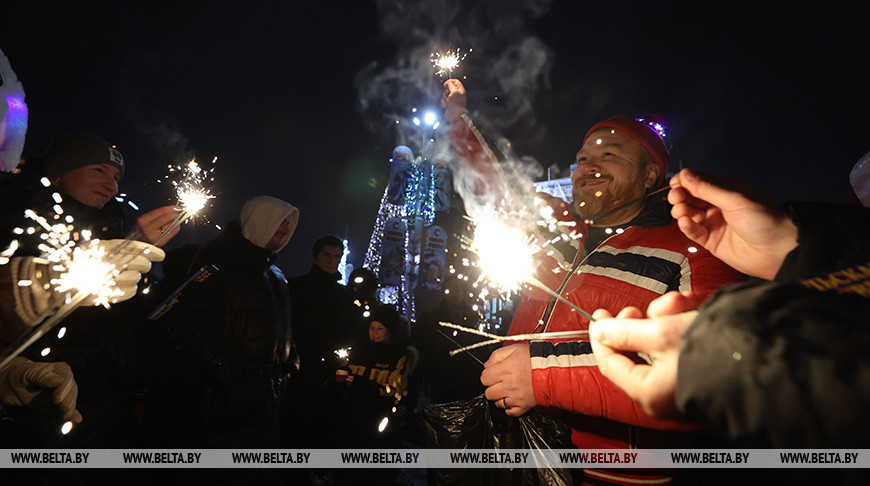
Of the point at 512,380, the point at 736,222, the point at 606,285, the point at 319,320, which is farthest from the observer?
the point at 319,320

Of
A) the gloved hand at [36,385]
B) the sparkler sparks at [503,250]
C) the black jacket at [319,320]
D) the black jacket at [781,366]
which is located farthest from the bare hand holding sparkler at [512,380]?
the black jacket at [319,320]

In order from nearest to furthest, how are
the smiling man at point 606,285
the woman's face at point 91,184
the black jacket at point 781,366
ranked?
the black jacket at point 781,366 → the smiling man at point 606,285 → the woman's face at point 91,184

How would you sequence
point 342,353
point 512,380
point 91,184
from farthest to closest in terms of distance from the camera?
1. point 342,353
2. point 91,184
3. point 512,380

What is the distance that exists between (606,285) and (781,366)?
1385 mm

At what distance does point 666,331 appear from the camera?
2.66ft

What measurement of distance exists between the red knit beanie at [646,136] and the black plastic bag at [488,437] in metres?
2.06

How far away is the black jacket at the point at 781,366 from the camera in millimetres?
618

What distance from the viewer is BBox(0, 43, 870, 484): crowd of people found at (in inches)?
27.2

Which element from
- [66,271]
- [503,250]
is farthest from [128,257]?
[503,250]

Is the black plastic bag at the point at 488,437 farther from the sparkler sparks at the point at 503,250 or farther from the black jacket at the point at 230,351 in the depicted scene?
the black jacket at the point at 230,351

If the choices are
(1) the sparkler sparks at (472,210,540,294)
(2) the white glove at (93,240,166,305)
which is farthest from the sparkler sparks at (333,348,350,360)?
(1) the sparkler sparks at (472,210,540,294)

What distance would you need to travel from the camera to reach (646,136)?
102 inches

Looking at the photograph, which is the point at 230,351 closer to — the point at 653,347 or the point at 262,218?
the point at 262,218

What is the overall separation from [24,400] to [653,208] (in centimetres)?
446
